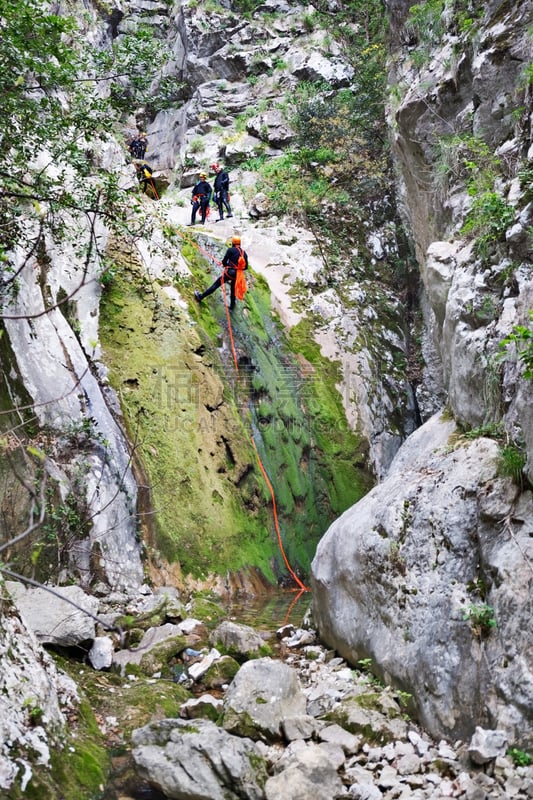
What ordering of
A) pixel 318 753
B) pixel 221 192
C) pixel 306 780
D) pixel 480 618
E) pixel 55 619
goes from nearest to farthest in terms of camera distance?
pixel 306 780 < pixel 318 753 < pixel 480 618 < pixel 55 619 < pixel 221 192

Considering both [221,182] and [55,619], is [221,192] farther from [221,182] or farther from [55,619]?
[55,619]

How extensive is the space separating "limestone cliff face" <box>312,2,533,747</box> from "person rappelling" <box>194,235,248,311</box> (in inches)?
156

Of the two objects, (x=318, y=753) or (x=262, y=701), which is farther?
(x=262, y=701)

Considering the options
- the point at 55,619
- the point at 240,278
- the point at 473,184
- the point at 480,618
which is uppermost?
the point at 240,278

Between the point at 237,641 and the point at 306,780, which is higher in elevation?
the point at 237,641

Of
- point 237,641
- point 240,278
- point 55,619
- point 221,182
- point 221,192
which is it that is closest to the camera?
point 55,619

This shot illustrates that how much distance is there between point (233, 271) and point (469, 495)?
818 cm

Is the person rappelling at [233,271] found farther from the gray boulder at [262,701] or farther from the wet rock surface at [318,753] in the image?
the wet rock surface at [318,753]

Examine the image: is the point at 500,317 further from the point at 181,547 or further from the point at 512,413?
the point at 181,547

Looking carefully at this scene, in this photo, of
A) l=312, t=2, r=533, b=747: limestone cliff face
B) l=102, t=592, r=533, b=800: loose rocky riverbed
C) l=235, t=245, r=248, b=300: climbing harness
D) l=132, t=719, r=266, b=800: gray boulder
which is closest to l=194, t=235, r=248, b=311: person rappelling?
l=235, t=245, r=248, b=300: climbing harness

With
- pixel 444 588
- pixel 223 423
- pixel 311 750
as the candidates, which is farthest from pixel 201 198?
pixel 311 750

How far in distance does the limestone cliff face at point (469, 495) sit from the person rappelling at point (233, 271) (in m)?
3.97

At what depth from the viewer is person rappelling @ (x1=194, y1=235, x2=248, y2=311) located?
38.7 ft

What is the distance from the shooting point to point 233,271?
12062 millimetres
